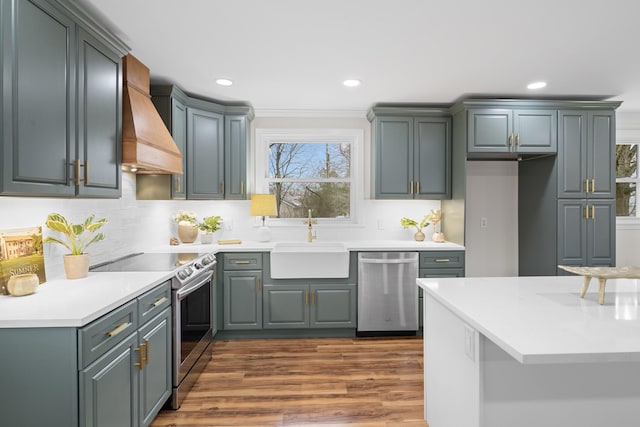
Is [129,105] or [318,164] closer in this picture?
[129,105]

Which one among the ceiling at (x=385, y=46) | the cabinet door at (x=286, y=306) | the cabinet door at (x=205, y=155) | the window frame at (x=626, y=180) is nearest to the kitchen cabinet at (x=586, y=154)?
the ceiling at (x=385, y=46)

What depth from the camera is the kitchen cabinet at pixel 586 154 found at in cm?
352

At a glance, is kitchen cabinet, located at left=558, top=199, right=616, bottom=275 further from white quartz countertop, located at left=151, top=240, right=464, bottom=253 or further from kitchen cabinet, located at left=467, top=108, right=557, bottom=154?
white quartz countertop, located at left=151, top=240, right=464, bottom=253

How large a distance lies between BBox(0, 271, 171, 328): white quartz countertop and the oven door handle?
0.21 meters

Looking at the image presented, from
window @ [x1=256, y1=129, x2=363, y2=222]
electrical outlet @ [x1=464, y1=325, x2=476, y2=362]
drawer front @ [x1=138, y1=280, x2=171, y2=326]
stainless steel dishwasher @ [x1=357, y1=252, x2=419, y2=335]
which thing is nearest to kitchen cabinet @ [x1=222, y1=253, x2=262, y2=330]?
window @ [x1=256, y1=129, x2=363, y2=222]

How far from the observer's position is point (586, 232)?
3529mm

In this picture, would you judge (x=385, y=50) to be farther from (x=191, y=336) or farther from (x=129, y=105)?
(x=191, y=336)

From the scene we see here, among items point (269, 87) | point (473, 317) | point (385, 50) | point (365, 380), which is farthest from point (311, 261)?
point (473, 317)

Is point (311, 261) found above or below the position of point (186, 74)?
below

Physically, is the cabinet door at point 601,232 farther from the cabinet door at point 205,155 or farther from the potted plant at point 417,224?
the cabinet door at point 205,155

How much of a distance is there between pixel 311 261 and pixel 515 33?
95.0 inches

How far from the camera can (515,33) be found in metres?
2.23

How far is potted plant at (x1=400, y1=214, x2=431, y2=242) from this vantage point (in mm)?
3947

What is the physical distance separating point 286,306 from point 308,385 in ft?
3.23
